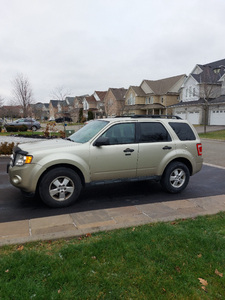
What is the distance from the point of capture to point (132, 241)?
3504 millimetres

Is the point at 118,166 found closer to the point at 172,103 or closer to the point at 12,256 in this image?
the point at 12,256

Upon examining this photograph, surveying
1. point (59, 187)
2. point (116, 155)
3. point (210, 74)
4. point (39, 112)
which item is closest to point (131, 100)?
point (210, 74)

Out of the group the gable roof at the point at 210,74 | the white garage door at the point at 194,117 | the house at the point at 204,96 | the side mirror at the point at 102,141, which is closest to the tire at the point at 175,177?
the side mirror at the point at 102,141

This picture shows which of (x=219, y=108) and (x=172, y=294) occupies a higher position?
(x=219, y=108)

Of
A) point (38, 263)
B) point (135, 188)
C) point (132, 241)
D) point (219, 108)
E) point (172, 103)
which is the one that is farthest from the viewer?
point (172, 103)

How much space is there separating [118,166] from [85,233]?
1.93 metres

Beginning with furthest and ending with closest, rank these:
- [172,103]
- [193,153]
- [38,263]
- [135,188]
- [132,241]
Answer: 1. [172,103]
2. [135,188]
3. [193,153]
4. [132,241]
5. [38,263]

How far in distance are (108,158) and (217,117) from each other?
3301 cm

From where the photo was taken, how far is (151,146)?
224 inches

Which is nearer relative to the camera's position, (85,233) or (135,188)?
(85,233)

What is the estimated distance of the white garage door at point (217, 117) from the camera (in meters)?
33.4

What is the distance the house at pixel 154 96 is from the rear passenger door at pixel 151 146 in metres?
39.9

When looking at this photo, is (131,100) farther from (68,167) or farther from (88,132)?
(68,167)

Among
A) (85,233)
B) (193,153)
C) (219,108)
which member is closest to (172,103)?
(219,108)
